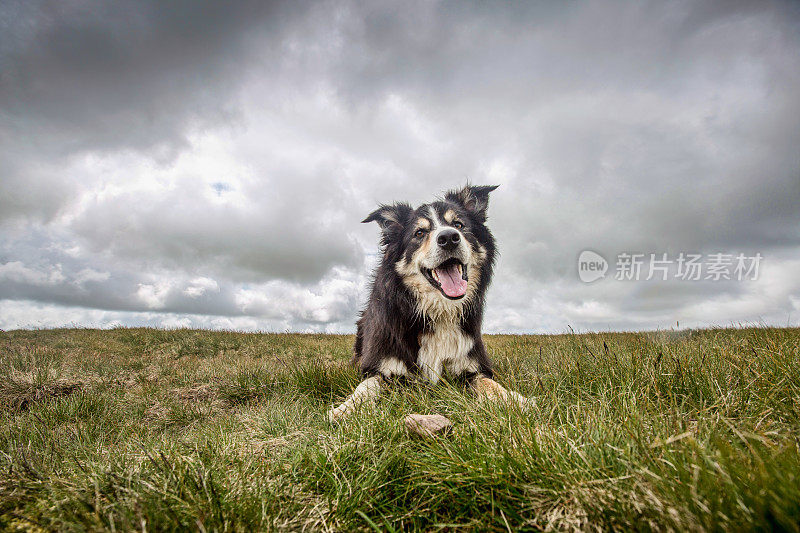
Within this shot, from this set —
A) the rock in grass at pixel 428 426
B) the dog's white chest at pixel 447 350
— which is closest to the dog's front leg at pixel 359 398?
the dog's white chest at pixel 447 350

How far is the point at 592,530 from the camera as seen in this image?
4.57ft

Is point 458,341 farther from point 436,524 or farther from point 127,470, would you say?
point 127,470

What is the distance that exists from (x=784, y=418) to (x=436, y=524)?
2.41 meters

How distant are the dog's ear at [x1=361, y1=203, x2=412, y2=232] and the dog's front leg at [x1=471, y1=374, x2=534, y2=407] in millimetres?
2318

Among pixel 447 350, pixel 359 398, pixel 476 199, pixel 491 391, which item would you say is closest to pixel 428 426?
pixel 359 398

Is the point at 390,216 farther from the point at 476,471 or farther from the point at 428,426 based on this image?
the point at 476,471

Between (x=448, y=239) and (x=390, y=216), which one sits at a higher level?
(x=390, y=216)

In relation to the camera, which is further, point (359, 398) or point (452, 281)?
point (452, 281)

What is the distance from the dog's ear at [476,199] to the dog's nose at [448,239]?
1268mm

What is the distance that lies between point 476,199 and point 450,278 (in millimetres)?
1621

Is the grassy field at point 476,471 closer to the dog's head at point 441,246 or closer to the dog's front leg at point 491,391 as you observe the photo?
the dog's front leg at point 491,391

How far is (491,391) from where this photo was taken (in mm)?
3650

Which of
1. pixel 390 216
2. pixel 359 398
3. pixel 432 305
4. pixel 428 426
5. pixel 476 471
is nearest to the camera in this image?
pixel 476 471

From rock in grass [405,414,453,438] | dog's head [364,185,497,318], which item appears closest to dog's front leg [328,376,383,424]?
rock in grass [405,414,453,438]
